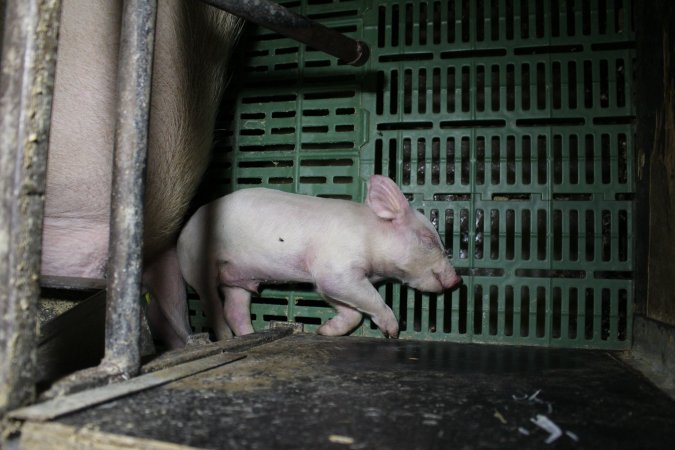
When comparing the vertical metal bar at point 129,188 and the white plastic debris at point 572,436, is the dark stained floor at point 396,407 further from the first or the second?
the vertical metal bar at point 129,188

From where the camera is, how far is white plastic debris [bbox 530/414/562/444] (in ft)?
3.12

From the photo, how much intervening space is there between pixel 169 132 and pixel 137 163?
2.86 feet

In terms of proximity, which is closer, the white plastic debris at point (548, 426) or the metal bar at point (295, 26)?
the white plastic debris at point (548, 426)

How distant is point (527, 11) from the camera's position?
2379 millimetres

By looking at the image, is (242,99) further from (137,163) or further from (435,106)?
(137,163)

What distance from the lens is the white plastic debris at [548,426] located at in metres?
0.95

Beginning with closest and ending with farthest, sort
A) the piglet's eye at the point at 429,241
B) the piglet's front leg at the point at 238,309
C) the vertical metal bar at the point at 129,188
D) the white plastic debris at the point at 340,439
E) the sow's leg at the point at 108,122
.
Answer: the white plastic debris at the point at 340,439 → the vertical metal bar at the point at 129,188 → the sow's leg at the point at 108,122 → the piglet's eye at the point at 429,241 → the piglet's front leg at the point at 238,309

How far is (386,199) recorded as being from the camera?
232 centimetres

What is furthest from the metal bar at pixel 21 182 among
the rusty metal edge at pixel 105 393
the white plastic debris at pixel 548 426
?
the white plastic debris at pixel 548 426

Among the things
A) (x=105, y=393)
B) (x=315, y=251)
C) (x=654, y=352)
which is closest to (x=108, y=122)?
(x=315, y=251)

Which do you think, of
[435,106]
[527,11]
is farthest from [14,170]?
[527,11]

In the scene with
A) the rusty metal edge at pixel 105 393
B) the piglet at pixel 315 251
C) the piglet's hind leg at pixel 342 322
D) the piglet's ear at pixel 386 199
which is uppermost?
the piglet's ear at pixel 386 199

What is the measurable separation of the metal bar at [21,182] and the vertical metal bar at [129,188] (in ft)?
0.64

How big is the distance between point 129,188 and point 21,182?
0.25 meters
